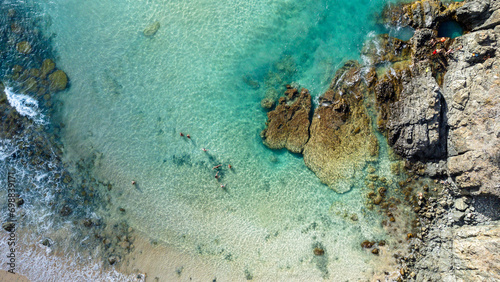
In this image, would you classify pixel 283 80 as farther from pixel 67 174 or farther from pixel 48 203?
pixel 48 203

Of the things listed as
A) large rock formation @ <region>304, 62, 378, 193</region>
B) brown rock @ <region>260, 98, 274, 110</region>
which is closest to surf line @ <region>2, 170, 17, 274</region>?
brown rock @ <region>260, 98, 274, 110</region>

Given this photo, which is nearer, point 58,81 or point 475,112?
point 475,112

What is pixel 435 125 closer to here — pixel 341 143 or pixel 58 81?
pixel 341 143

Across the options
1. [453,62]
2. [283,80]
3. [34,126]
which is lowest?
[34,126]

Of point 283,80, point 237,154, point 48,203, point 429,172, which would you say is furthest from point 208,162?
point 429,172

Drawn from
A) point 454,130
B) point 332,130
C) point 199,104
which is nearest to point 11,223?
point 199,104

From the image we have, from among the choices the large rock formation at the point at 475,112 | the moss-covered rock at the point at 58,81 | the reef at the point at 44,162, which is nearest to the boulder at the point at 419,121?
the large rock formation at the point at 475,112

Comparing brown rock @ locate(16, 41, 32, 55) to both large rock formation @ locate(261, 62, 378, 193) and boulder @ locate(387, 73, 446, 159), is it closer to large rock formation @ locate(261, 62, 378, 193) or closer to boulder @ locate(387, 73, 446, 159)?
large rock formation @ locate(261, 62, 378, 193)
